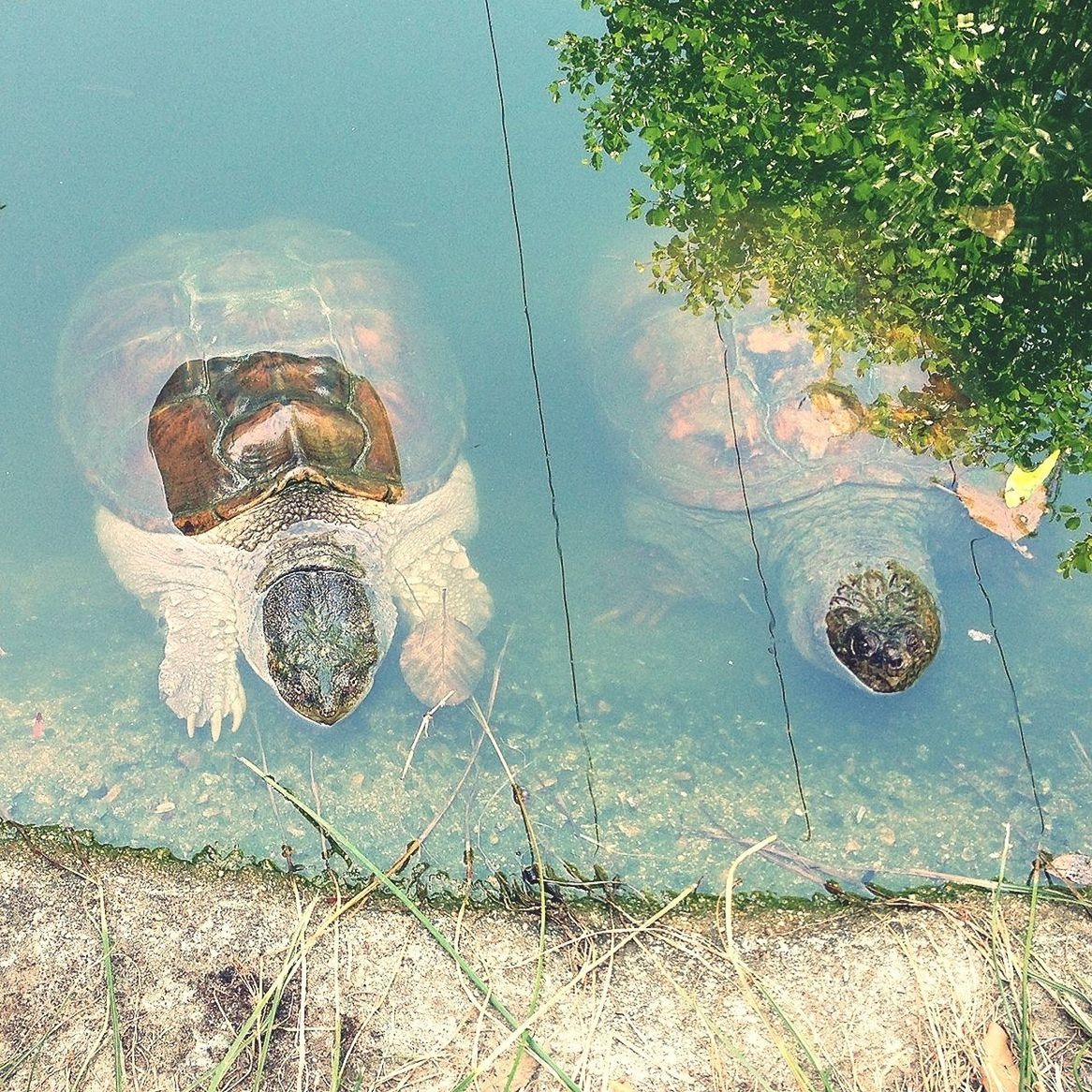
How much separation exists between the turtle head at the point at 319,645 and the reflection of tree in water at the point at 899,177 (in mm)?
2509

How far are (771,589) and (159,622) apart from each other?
3.07 meters

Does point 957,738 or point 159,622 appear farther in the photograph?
point 159,622

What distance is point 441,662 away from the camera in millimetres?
4219

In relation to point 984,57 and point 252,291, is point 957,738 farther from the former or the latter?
point 252,291

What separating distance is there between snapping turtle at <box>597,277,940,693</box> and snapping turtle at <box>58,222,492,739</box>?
3.34 ft

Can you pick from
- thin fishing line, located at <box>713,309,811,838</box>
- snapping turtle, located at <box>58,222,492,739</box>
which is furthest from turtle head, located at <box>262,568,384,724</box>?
thin fishing line, located at <box>713,309,811,838</box>

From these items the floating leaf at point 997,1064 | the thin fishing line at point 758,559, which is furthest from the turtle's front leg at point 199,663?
the floating leaf at point 997,1064

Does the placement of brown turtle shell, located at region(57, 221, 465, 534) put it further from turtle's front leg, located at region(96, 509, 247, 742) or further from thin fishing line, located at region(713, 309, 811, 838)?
thin fishing line, located at region(713, 309, 811, 838)

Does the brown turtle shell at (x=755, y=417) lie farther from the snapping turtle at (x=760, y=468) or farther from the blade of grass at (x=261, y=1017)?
the blade of grass at (x=261, y=1017)

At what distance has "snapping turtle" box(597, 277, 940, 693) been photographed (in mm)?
4691

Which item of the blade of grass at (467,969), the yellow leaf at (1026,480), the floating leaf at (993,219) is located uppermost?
the floating leaf at (993,219)

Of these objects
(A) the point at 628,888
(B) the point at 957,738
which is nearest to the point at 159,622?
(A) the point at 628,888

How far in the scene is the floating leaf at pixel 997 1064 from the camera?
2836 mm

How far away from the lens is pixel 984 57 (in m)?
3.63
